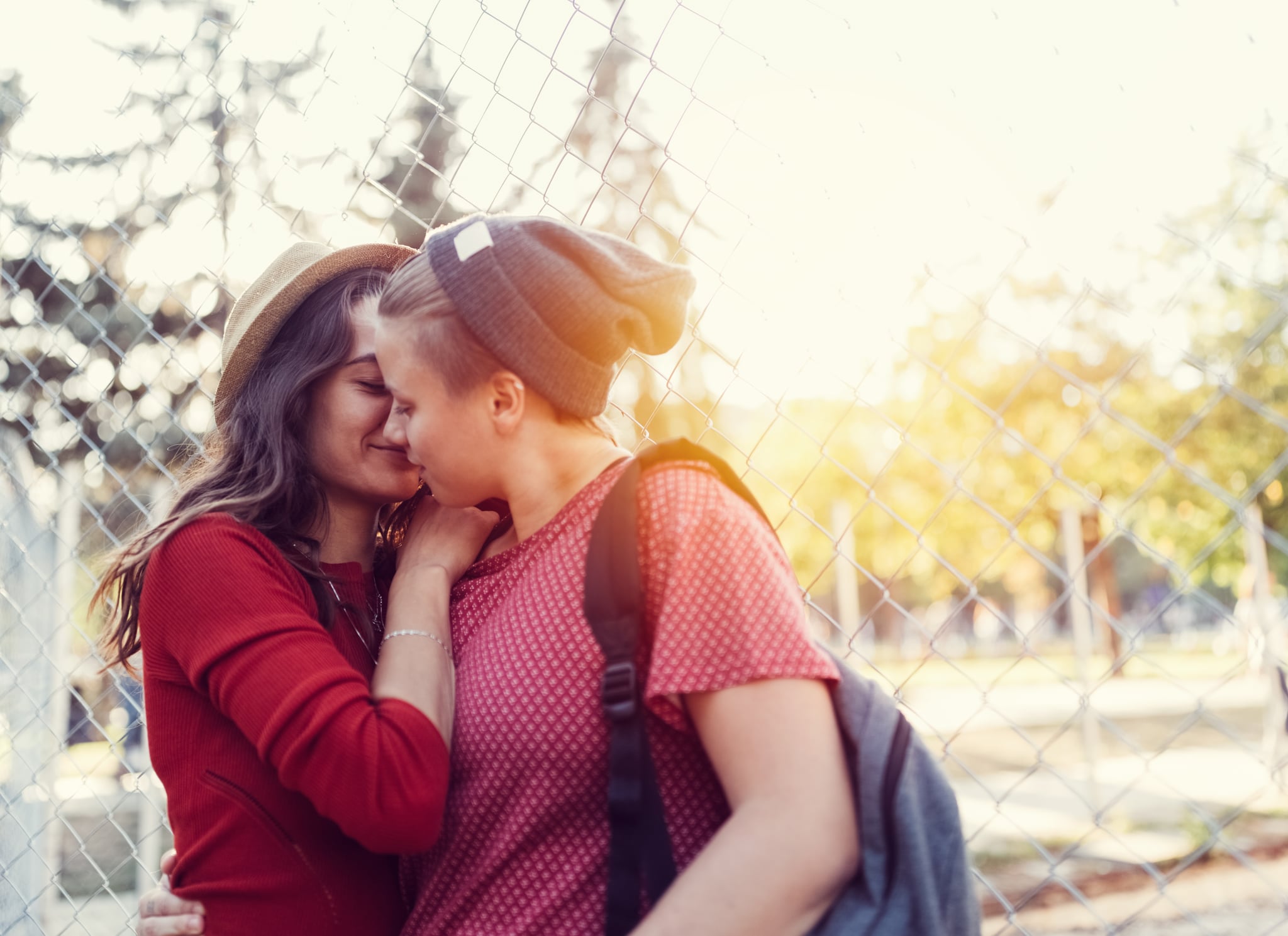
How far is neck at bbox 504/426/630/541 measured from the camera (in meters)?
1.64

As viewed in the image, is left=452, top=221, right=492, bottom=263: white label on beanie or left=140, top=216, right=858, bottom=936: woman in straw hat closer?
left=140, top=216, right=858, bottom=936: woman in straw hat

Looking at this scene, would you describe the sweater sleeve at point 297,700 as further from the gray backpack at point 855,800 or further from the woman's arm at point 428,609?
the gray backpack at point 855,800

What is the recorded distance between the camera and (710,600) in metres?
1.29

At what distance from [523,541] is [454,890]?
0.53 m

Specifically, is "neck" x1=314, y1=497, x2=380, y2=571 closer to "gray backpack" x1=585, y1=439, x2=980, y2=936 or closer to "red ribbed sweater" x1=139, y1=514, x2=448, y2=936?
"red ribbed sweater" x1=139, y1=514, x2=448, y2=936

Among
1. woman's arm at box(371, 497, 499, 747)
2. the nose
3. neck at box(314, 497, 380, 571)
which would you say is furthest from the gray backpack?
neck at box(314, 497, 380, 571)

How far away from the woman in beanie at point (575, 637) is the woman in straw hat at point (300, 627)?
0.10m

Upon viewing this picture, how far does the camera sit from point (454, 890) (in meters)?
1.55

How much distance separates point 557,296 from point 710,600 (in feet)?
1.64

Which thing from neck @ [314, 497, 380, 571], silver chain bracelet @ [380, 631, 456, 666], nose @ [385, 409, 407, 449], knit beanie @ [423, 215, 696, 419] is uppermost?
knit beanie @ [423, 215, 696, 419]

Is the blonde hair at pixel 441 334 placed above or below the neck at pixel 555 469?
above

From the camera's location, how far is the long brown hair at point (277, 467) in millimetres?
1853

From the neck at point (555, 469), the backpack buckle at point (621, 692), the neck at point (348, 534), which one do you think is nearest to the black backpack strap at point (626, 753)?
the backpack buckle at point (621, 692)

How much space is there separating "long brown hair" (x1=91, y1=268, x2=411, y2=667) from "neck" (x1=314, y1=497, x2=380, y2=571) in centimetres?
3
